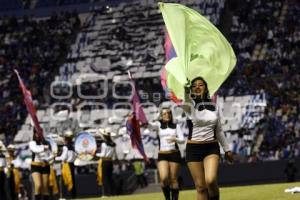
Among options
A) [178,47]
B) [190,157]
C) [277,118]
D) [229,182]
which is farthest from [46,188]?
[277,118]

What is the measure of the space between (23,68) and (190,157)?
30700 millimetres

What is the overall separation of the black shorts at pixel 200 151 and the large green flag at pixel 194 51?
246cm

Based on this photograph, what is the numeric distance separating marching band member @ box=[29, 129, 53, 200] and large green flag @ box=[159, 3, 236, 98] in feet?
18.4

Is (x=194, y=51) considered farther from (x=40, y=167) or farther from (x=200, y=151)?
(x=40, y=167)

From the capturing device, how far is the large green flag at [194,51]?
16031 millimetres

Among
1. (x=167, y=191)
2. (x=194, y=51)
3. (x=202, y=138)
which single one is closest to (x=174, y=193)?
(x=167, y=191)

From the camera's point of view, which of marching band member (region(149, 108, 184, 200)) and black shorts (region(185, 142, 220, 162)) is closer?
black shorts (region(185, 142, 220, 162))

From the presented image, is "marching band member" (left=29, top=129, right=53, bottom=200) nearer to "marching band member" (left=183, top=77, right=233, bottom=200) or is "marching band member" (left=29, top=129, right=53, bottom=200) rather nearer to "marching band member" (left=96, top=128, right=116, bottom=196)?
"marching band member" (left=96, top=128, right=116, bottom=196)

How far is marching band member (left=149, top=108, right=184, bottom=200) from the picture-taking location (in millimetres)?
17750

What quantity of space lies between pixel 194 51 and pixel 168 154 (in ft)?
7.84

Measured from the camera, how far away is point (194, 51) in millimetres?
16688

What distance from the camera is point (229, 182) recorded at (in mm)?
31172

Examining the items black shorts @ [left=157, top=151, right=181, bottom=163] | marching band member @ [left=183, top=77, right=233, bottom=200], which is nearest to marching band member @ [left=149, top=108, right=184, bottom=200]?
black shorts @ [left=157, top=151, right=181, bottom=163]

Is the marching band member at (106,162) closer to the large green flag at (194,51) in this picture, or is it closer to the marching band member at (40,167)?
the marching band member at (40,167)
